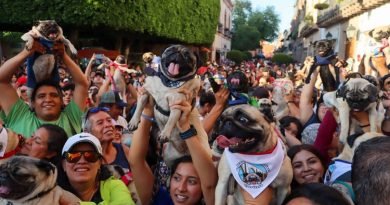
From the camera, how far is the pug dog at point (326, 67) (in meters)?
5.27

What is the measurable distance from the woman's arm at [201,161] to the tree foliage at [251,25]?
70.9m

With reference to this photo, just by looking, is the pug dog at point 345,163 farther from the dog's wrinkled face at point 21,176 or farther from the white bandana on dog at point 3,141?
the white bandana on dog at point 3,141

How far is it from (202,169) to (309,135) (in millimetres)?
2307

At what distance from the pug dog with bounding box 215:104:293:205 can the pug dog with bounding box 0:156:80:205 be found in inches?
42.1

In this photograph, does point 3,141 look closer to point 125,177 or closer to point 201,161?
point 125,177

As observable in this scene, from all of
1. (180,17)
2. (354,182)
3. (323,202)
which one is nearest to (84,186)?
(323,202)

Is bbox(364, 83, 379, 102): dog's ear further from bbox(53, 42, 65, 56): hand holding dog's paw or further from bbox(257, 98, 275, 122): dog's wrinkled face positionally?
bbox(53, 42, 65, 56): hand holding dog's paw

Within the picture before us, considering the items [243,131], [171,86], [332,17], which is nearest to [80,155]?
[171,86]

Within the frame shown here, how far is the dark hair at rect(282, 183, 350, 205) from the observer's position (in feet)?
7.52

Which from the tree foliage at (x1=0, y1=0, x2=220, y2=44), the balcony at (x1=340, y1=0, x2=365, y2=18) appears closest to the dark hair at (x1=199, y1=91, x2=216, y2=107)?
the tree foliage at (x1=0, y1=0, x2=220, y2=44)

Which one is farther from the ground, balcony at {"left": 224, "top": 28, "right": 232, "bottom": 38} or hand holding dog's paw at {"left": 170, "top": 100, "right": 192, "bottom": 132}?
balcony at {"left": 224, "top": 28, "right": 232, "bottom": 38}

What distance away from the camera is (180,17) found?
2897 centimetres

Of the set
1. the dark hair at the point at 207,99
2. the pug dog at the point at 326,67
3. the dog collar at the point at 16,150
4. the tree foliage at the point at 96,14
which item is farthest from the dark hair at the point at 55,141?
the tree foliage at the point at 96,14

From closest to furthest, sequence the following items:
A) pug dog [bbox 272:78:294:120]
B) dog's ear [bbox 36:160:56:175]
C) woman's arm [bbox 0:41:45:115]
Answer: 1. dog's ear [bbox 36:160:56:175]
2. woman's arm [bbox 0:41:45:115]
3. pug dog [bbox 272:78:294:120]
